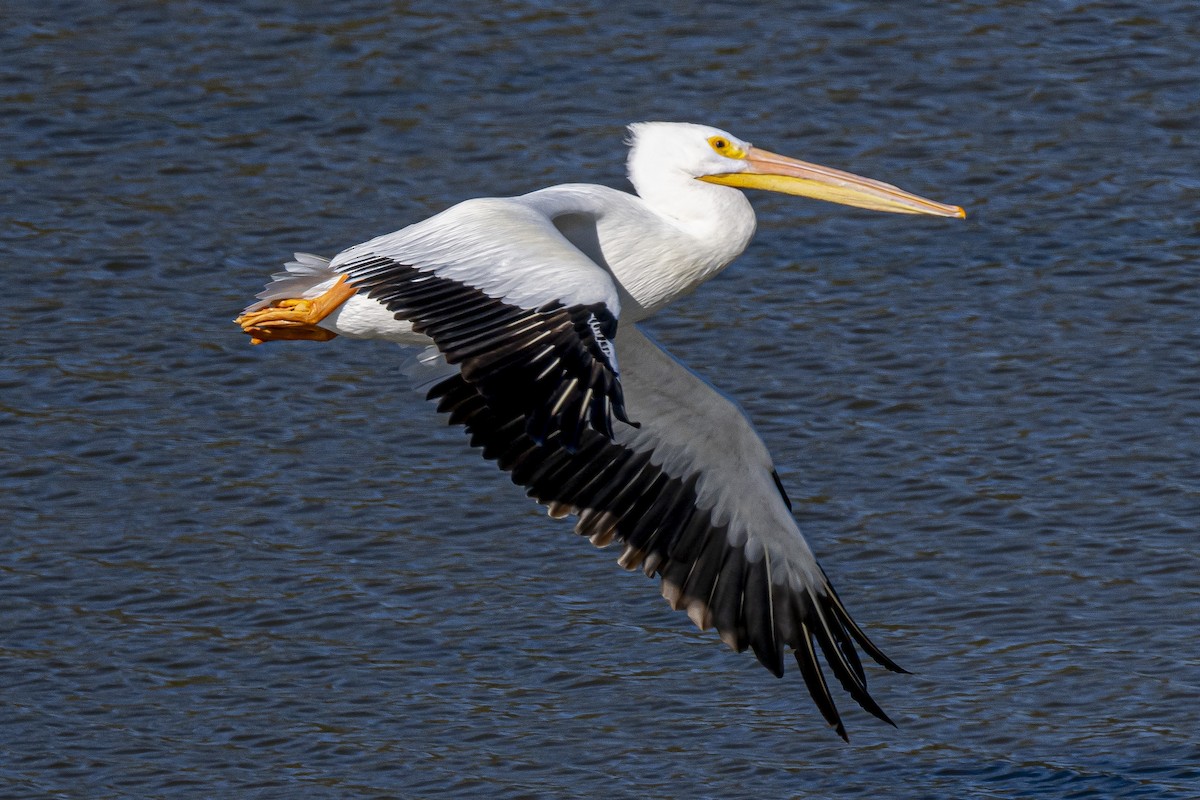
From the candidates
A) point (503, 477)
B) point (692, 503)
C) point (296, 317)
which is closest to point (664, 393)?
point (692, 503)

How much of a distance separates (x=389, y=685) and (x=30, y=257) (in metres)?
4.01

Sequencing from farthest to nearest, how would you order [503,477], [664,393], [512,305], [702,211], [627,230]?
[503,477], [664,393], [702,211], [627,230], [512,305]

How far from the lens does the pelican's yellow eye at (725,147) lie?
7625 millimetres

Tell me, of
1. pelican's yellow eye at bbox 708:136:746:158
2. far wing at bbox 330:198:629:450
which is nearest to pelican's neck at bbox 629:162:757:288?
pelican's yellow eye at bbox 708:136:746:158

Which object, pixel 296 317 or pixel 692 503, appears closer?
pixel 296 317

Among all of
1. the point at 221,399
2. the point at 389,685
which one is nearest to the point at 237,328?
the point at 221,399

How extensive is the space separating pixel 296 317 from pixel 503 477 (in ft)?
8.75

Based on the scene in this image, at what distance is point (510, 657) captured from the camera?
8.76 meters

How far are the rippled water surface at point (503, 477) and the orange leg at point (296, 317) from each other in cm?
166

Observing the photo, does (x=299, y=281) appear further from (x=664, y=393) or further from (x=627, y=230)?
(x=664, y=393)

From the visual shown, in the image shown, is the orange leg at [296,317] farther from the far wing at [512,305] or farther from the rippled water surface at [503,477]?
the rippled water surface at [503,477]

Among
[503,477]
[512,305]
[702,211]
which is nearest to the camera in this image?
[512,305]

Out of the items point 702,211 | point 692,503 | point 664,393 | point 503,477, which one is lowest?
point 503,477

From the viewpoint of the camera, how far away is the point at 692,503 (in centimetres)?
767
